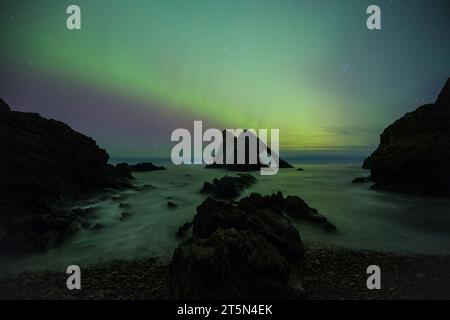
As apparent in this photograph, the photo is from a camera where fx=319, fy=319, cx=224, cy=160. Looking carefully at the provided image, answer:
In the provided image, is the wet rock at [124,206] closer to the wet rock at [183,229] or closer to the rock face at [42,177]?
the rock face at [42,177]

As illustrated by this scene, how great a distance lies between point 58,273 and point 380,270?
1165 cm

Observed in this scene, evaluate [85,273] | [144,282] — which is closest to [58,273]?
[85,273]

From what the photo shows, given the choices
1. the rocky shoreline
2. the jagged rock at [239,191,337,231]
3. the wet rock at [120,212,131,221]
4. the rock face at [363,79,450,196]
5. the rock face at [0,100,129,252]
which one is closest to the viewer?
the rocky shoreline

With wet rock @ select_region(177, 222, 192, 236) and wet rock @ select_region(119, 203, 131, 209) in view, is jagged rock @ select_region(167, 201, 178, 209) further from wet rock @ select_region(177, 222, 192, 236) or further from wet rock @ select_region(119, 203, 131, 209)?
wet rock @ select_region(177, 222, 192, 236)

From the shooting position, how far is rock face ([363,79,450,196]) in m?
31.1

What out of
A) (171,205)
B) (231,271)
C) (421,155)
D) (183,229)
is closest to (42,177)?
(171,205)

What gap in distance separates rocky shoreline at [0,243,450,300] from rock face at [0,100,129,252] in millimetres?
4279

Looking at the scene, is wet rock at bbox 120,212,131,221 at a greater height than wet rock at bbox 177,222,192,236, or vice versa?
wet rock at bbox 177,222,192,236

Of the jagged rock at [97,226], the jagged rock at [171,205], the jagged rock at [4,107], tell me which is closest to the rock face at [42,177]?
the jagged rock at [4,107]

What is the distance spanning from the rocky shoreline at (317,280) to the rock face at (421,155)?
2183 centimetres

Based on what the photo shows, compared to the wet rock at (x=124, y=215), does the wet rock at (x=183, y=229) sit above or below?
above

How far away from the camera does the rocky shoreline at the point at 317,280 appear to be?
9570 mm

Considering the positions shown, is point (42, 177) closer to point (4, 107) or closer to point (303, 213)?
point (4, 107)

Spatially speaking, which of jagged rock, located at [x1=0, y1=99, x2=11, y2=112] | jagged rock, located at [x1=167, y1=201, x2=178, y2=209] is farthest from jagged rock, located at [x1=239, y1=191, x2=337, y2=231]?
jagged rock, located at [x1=0, y1=99, x2=11, y2=112]
